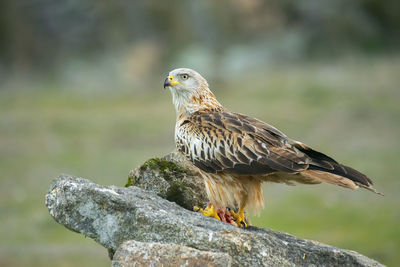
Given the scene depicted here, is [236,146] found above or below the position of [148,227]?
above

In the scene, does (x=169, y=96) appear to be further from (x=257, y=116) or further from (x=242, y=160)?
(x=242, y=160)

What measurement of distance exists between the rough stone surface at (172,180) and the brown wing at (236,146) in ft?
0.79

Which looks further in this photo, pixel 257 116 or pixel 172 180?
pixel 257 116

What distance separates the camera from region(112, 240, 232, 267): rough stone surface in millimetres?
6535

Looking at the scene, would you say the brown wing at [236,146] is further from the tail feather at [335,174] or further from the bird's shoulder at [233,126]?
the tail feather at [335,174]

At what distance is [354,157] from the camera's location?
80.6 feet

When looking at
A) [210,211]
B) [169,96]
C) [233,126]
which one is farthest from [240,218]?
[169,96]

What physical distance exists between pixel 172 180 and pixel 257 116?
21104mm

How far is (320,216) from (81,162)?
32.9 feet

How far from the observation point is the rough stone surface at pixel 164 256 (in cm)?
654

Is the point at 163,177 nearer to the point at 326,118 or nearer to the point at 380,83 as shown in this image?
the point at 326,118

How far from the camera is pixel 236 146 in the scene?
8898 millimetres

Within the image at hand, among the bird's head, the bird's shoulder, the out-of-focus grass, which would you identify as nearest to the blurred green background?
the out-of-focus grass

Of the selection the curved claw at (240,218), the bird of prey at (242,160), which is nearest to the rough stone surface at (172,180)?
the bird of prey at (242,160)
